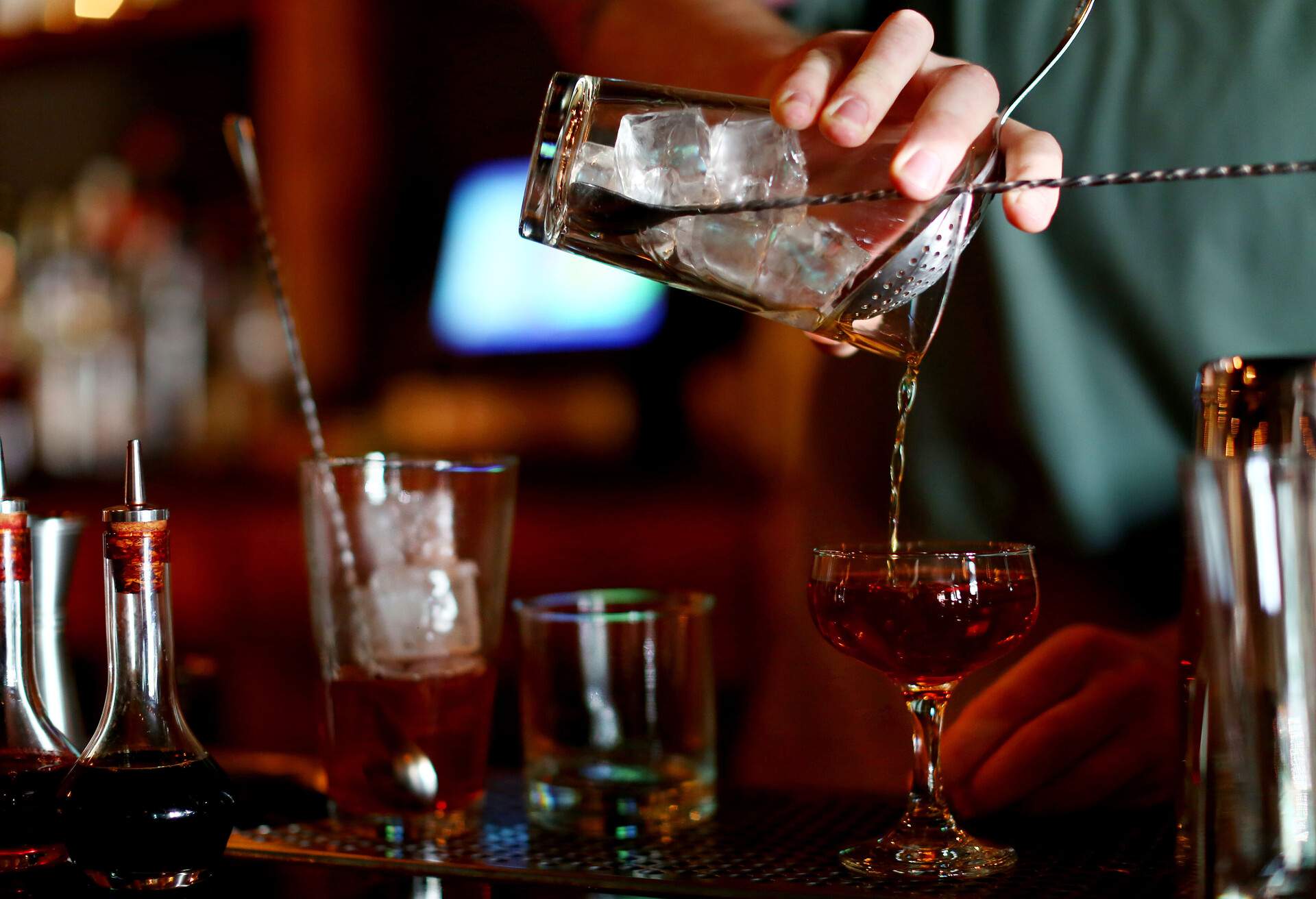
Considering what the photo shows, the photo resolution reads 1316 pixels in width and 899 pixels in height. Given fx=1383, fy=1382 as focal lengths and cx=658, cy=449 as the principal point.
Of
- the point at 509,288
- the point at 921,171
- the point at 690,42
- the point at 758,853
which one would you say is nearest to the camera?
the point at 921,171

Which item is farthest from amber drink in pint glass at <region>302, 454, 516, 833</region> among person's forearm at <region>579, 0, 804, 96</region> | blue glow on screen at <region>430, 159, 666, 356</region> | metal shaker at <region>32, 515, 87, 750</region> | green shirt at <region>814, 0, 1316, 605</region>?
blue glow on screen at <region>430, 159, 666, 356</region>

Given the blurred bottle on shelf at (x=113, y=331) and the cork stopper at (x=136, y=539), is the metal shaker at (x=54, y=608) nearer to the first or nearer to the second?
the cork stopper at (x=136, y=539)

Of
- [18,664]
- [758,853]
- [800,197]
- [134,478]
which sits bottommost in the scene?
[758,853]

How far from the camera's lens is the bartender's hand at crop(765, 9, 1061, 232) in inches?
27.5

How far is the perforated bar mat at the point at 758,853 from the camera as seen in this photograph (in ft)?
2.35

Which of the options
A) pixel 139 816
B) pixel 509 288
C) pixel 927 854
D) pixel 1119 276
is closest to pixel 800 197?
pixel 927 854

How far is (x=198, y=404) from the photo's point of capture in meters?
3.30

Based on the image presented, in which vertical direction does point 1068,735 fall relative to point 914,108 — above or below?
below

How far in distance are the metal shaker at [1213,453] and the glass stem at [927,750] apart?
0.13 metres

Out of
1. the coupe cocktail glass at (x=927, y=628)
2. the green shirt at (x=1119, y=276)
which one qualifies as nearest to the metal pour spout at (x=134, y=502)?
the coupe cocktail glass at (x=927, y=628)

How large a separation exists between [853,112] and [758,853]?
1.36 feet

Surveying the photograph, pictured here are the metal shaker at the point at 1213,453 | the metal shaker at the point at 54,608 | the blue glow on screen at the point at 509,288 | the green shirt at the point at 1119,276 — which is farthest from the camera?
the blue glow on screen at the point at 509,288

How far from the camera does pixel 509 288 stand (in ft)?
9.93

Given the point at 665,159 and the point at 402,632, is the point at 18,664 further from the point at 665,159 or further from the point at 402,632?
the point at 665,159
